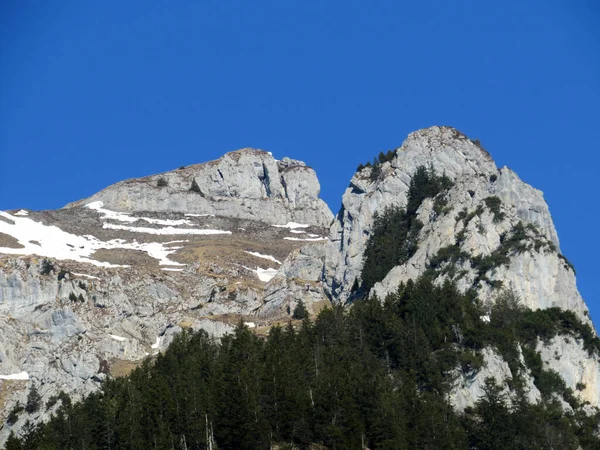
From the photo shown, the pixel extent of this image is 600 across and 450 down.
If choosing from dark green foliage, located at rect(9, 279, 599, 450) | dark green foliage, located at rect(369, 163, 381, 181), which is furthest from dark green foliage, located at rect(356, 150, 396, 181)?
dark green foliage, located at rect(9, 279, 599, 450)

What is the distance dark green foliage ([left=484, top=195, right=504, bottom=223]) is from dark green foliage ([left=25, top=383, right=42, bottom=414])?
65986mm

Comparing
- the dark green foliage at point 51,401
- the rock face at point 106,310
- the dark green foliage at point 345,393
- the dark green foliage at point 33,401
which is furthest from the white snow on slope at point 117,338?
the dark green foliage at point 345,393

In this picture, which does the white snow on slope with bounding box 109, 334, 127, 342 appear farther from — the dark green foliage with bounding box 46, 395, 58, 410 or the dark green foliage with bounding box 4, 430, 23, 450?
the dark green foliage with bounding box 4, 430, 23, 450

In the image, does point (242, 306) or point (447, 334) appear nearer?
point (447, 334)

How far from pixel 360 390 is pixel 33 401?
67245 millimetres

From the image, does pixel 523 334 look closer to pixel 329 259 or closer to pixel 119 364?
pixel 329 259

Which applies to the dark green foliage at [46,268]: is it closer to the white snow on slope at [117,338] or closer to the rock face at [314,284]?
the rock face at [314,284]

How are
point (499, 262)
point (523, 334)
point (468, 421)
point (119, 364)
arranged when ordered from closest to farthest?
1. point (468, 421)
2. point (523, 334)
3. point (499, 262)
4. point (119, 364)

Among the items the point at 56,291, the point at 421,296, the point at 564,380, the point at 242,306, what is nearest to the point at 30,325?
the point at 56,291

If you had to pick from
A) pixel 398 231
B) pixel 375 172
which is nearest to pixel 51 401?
pixel 398 231

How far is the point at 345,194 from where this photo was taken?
552 ft

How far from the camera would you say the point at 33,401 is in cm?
14175

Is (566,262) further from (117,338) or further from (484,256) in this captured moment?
(117,338)

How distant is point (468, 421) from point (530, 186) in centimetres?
5613
